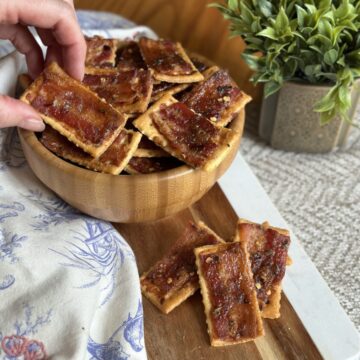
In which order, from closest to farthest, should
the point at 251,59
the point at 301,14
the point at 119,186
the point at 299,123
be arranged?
the point at 119,186 < the point at 301,14 < the point at 251,59 < the point at 299,123

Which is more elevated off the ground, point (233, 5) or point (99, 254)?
point (233, 5)

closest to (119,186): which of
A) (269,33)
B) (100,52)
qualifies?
(100,52)

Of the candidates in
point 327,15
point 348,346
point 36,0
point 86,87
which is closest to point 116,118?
point 86,87

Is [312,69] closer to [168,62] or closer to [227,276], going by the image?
[168,62]

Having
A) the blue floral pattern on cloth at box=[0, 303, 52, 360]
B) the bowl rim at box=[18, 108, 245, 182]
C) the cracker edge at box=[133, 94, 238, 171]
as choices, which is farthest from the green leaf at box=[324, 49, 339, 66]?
the blue floral pattern on cloth at box=[0, 303, 52, 360]

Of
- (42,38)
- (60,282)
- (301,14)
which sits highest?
(301,14)

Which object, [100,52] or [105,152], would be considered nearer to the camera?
[105,152]

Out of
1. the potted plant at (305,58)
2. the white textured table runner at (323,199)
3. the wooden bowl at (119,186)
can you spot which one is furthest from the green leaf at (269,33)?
the white textured table runner at (323,199)

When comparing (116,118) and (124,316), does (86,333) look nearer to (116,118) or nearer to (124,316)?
(124,316)

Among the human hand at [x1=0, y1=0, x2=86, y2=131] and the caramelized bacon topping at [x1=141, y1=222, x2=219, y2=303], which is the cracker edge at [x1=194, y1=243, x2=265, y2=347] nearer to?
the caramelized bacon topping at [x1=141, y1=222, x2=219, y2=303]

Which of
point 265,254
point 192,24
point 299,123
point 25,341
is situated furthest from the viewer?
point 192,24
